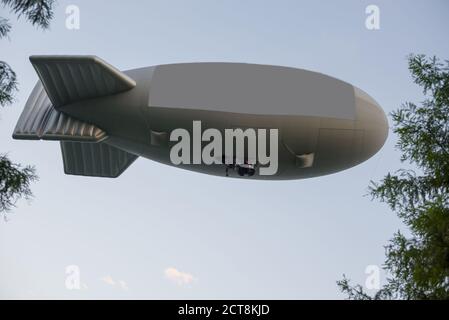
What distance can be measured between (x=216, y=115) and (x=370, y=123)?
168 inches

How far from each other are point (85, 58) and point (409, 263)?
9219 millimetres

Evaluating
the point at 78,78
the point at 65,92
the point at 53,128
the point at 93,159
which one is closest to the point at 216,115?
the point at 78,78

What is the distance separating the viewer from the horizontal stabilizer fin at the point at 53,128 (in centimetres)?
1597

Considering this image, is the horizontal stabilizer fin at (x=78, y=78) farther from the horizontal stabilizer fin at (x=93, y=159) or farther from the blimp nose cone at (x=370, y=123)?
the blimp nose cone at (x=370, y=123)

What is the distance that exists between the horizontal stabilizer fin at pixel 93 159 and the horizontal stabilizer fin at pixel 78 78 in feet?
11.9

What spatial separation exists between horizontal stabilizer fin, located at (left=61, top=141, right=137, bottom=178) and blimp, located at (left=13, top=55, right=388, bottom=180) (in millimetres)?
3042

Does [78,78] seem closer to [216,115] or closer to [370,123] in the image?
[216,115]

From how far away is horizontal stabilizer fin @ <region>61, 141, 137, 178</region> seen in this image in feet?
63.8

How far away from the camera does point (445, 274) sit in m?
9.25

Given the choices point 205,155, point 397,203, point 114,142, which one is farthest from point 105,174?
point 397,203

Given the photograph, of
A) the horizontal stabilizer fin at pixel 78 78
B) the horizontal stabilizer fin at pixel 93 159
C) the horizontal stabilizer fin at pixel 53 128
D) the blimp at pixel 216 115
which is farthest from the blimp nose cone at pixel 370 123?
the horizontal stabilizer fin at pixel 93 159

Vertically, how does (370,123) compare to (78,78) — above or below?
below

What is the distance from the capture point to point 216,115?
1449 cm

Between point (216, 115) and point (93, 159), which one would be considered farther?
point (93, 159)
